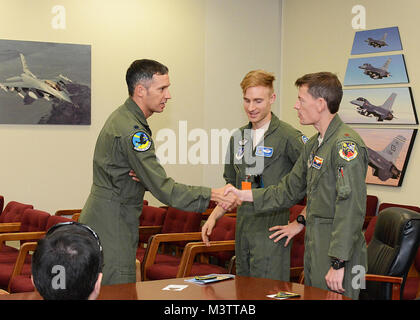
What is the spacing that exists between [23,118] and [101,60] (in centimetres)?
119

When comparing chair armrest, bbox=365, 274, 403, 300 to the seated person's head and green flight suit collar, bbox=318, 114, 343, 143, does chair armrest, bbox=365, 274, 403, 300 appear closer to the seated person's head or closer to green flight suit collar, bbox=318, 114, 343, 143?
green flight suit collar, bbox=318, 114, 343, 143

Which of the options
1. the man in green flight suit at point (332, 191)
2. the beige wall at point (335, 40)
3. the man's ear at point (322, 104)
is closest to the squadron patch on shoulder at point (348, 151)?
the man in green flight suit at point (332, 191)

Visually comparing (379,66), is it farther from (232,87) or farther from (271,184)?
(271,184)

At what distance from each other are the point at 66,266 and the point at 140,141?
1.70 meters

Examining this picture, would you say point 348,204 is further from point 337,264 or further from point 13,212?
point 13,212

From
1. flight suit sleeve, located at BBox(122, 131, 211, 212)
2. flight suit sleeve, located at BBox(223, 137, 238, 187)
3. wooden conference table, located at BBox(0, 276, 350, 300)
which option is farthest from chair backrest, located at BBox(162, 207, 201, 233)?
wooden conference table, located at BBox(0, 276, 350, 300)

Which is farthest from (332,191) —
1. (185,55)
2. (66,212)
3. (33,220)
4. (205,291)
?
(185,55)

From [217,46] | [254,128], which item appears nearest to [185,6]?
[217,46]

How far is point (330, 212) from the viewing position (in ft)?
9.99

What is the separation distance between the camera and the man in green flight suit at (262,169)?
12.3 ft

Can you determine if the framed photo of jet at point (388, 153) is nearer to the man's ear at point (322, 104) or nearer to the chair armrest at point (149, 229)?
the chair armrest at point (149, 229)

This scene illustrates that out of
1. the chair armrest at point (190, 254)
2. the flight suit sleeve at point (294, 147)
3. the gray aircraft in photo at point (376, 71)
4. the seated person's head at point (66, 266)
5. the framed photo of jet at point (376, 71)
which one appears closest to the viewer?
the seated person's head at point (66, 266)

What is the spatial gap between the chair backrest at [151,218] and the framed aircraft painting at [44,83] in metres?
1.72

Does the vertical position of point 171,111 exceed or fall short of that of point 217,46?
it falls short
